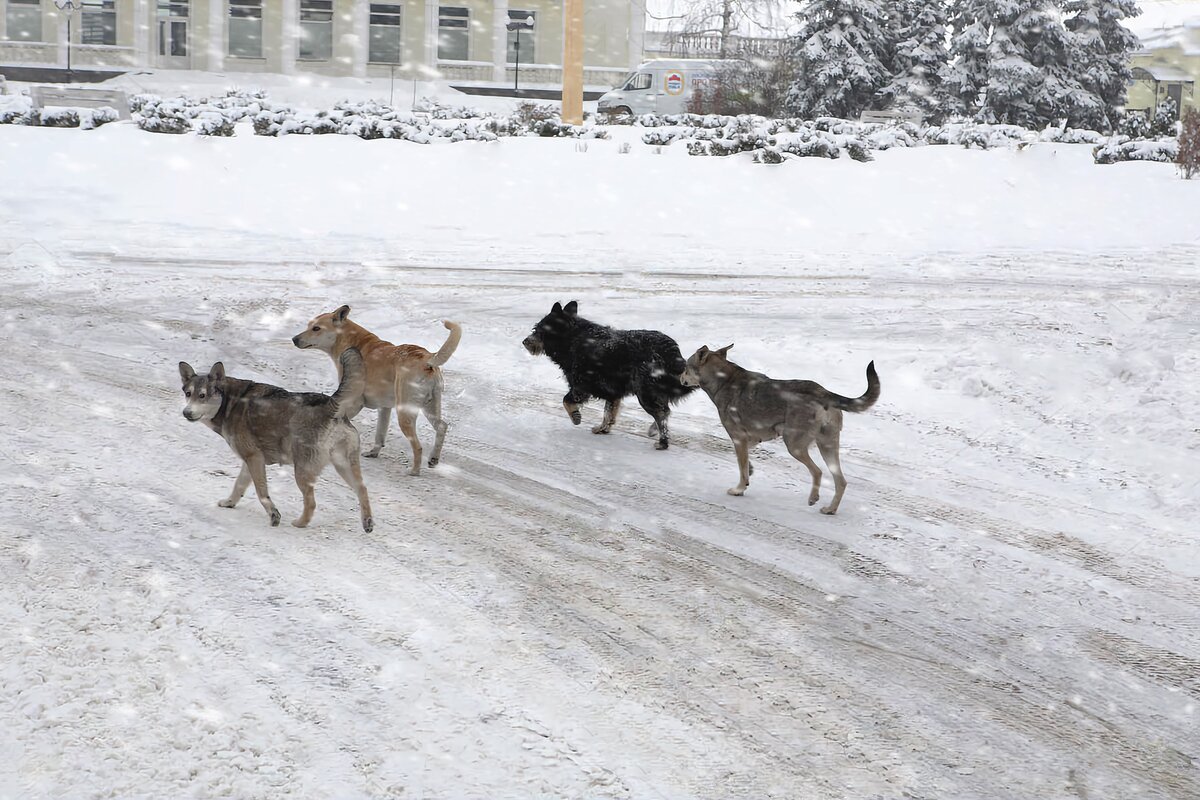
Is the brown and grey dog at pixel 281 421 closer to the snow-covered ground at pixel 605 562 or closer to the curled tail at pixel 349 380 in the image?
the curled tail at pixel 349 380

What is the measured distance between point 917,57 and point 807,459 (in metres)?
40.6

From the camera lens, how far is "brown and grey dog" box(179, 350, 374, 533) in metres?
6.64

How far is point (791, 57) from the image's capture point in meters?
44.1

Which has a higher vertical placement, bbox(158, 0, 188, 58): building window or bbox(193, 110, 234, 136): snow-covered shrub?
bbox(158, 0, 188, 58): building window

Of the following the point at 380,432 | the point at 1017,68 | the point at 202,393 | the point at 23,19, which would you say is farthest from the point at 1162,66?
the point at 202,393

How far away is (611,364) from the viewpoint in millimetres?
9422

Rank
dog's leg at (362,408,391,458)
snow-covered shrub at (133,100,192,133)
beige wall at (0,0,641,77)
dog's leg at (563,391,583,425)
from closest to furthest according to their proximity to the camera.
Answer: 1. dog's leg at (362,408,391,458)
2. dog's leg at (563,391,583,425)
3. snow-covered shrub at (133,100,192,133)
4. beige wall at (0,0,641,77)

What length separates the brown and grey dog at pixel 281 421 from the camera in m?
6.64

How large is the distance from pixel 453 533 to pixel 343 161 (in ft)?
61.0

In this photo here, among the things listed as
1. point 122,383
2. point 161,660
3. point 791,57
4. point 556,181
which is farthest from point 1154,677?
point 791,57

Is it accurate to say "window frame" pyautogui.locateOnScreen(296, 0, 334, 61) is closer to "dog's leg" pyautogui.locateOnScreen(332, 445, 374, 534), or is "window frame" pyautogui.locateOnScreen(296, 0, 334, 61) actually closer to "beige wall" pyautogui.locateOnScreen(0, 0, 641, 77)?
"beige wall" pyautogui.locateOnScreen(0, 0, 641, 77)

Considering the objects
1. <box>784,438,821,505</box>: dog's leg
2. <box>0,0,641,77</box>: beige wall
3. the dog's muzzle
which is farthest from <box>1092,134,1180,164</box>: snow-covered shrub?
<box>0,0,641,77</box>: beige wall

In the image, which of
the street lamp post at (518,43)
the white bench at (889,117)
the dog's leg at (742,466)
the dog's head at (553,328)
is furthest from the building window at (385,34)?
the dog's leg at (742,466)

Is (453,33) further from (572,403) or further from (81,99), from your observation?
(572,403)
